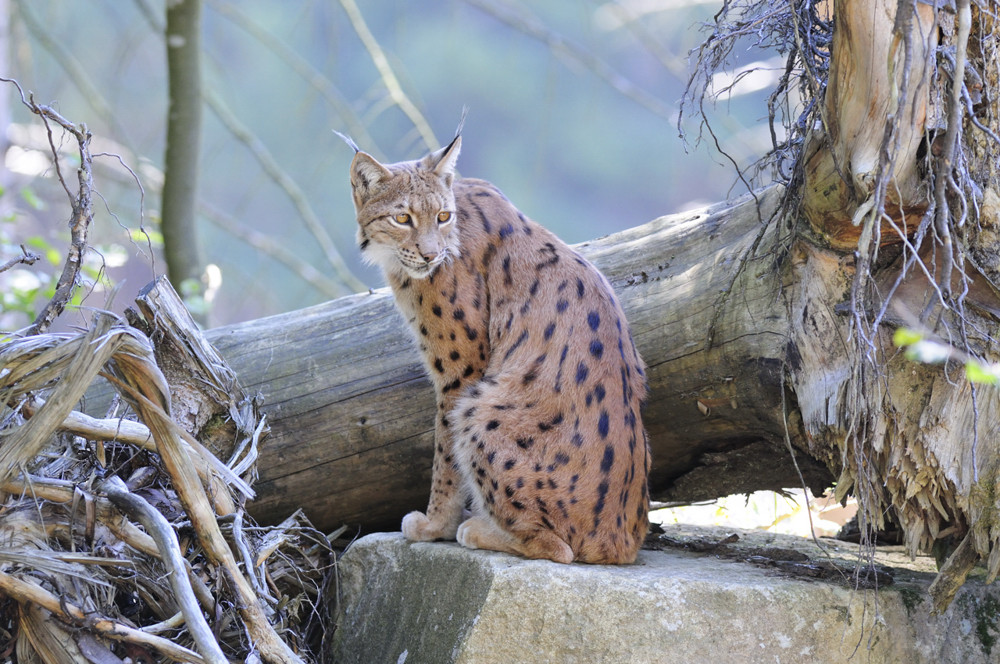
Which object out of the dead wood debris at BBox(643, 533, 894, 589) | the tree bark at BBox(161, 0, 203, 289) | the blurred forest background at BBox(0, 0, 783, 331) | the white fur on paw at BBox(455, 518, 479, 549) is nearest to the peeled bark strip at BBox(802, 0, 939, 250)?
the blurred forest background at BBox(0, 0, 783, 331)

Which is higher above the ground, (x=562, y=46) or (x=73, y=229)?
(x=562, y=46)

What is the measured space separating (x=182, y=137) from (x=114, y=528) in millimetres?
4945

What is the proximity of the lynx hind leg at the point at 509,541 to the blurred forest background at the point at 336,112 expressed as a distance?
2.30 m

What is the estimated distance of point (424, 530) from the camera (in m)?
4.20

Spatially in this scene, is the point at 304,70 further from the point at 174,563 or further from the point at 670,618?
the point at 670,618

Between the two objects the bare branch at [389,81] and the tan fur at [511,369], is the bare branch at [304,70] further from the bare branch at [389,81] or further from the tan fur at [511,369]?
the tan fur at [511,369]

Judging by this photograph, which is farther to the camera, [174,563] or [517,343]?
[517,343]

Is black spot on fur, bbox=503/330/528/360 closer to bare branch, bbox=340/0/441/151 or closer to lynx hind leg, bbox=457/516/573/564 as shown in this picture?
lynx hind leg, bbox=457/516/573/564

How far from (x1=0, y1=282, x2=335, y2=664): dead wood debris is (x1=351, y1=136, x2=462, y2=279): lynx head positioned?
1407 mm

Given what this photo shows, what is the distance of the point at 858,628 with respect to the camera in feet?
11.3

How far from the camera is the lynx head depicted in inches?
169

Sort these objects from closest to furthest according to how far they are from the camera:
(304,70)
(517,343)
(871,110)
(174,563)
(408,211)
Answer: (174,563) < (871,110) < (517,343) < (408,211) < (304,70)

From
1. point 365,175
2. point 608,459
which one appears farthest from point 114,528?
point 365,175

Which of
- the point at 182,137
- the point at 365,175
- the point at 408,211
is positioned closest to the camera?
the point at 408,211
